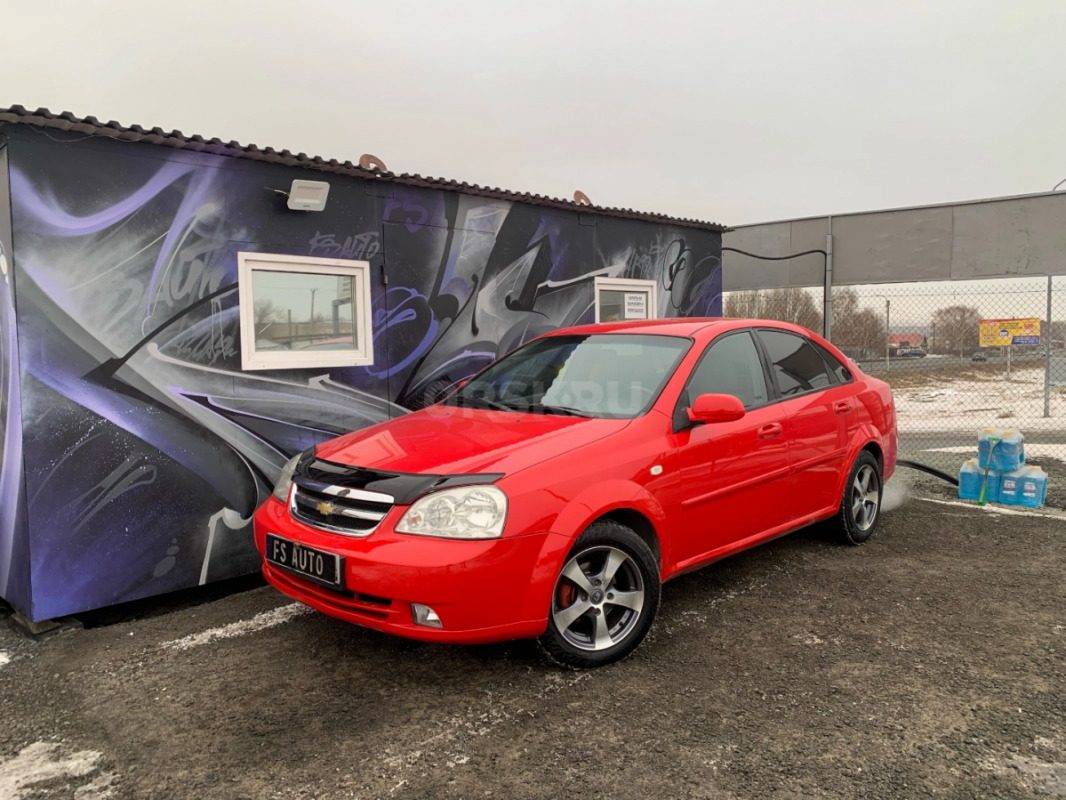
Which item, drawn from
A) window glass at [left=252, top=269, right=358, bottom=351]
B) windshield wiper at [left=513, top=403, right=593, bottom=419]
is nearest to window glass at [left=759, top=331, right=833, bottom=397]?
windshield wiper at [left=513, top=403, right=593, bottom=419]

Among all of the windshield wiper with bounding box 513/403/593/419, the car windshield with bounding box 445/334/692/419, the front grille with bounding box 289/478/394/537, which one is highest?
the car windshield with bounding box 445/334/692/419

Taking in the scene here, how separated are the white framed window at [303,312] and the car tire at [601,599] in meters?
3.01

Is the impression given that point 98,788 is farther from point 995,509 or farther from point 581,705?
point 995,509

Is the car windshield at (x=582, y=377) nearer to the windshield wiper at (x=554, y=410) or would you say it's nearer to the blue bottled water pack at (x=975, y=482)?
the windshield wiper at (x=554, y=410)

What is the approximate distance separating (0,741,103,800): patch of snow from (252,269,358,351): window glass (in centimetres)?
298

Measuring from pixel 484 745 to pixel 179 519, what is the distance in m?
2.94

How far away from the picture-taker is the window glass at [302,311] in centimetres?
530

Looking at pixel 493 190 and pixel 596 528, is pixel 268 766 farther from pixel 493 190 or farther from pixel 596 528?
pixel 493 190

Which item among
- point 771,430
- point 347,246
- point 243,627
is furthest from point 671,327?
point 243,627

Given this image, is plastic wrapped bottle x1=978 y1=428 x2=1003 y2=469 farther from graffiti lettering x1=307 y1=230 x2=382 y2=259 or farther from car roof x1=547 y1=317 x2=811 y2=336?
graffiti lettering x1=307 y1=230 x2=382 y2=259

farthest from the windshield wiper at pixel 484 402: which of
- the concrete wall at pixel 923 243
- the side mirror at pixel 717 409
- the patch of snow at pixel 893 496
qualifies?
the concrete wall at pixel 923 243

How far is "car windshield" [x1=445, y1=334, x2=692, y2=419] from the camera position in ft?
13.0

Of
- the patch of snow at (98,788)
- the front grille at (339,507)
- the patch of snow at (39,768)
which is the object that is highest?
the front grille at (339,507)

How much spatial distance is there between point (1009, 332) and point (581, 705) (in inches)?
380
